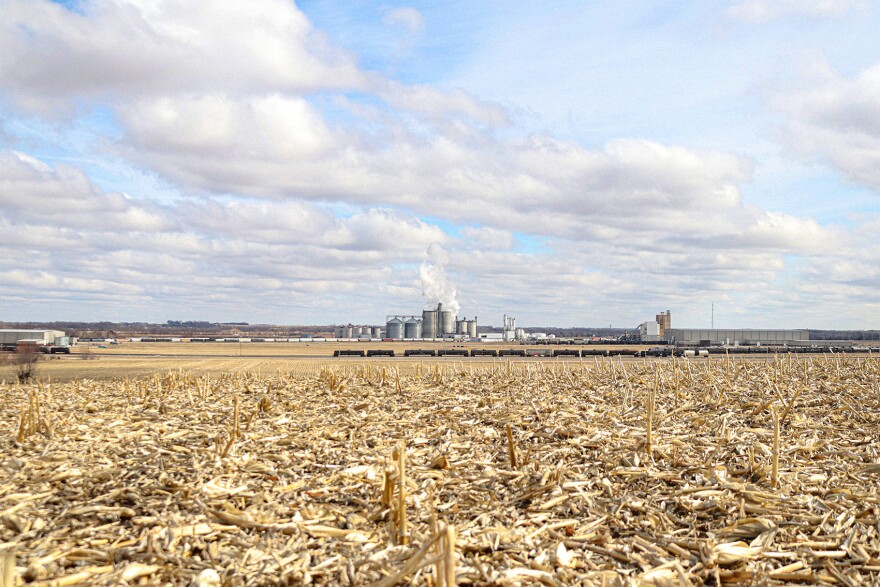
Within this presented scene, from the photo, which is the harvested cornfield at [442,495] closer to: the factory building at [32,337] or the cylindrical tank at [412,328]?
the factory building at [32,337]

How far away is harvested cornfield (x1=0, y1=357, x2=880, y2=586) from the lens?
635 cm

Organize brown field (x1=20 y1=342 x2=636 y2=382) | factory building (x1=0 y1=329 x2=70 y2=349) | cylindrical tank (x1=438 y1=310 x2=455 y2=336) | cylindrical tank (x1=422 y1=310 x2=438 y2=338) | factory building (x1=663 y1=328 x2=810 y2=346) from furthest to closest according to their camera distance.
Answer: cylindrical tank (x1=438 y1=310 x2=455 y2=336)
cylindrical tank (x1=422 y1=310 x2=438 y2=338)
factory building (x1=663 y1=328 x2=810 y2=346)
factory building (x1=0 y1=329 x2=70 y2=349)
brown field (x1=20 y1=342 x2=636 y2=382)

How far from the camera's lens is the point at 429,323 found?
167 meters

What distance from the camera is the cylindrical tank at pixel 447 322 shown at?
16625 centimetres

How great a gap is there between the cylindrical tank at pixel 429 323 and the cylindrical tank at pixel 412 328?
377 cm

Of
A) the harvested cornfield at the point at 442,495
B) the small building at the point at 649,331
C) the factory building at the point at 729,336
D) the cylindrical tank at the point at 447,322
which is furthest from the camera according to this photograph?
the cylindrical tank at the point at 447,322

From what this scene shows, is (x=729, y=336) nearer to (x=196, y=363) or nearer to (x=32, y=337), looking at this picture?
(x=196, y=363)

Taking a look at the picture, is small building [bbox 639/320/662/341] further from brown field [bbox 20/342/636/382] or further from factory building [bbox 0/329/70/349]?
factory building [bbox 0/329/70/349]

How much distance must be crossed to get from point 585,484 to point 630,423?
457cm

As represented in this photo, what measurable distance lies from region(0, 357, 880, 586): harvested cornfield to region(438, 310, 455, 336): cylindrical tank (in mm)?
151076

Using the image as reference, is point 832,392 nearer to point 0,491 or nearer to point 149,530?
point 149,530

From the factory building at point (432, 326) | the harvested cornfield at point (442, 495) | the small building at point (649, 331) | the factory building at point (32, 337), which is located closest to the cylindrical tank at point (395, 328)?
the factory building at point (432, 326)

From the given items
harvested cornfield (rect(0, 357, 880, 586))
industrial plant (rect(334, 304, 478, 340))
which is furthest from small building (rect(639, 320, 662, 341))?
harvested cornfield (rect(0, 357, 880, 586))

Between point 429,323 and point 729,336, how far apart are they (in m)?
69.1
